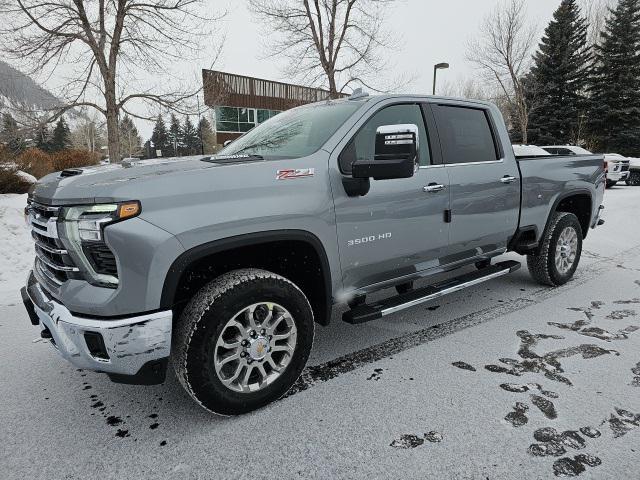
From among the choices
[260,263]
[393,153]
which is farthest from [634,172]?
[260,263]

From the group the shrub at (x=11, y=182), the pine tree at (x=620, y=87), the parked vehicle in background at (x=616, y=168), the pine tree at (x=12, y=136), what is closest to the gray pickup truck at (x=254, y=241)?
the shrub at (x=11, y=182)

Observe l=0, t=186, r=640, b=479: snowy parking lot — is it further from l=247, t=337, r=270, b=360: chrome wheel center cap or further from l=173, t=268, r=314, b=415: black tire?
l=247, t=337, r=270, b=360: chrome wheel center cap

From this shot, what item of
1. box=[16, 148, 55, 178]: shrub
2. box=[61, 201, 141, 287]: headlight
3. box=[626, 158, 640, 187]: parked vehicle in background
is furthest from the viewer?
box=[626, 158, 640, 187]: parked vehicle in background

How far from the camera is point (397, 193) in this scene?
304cm

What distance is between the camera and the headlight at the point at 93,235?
206 cm

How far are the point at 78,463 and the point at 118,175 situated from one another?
4.78ft

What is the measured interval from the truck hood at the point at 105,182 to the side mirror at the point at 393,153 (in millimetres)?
771

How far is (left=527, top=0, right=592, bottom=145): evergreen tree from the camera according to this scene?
3272 cm

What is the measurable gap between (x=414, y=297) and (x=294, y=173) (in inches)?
53.9

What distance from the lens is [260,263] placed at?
2.81 m

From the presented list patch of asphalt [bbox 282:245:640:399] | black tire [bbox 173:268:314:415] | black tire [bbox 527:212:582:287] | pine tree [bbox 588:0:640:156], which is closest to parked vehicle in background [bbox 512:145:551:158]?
black tire [bbox 527:212:582:287]

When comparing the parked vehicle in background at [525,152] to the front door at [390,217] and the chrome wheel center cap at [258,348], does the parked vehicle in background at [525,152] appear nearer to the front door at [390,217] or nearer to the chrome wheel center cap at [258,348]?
the front door at [390,217]

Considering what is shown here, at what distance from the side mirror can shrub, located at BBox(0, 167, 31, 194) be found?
29.7 feet

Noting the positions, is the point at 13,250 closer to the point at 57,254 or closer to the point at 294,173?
the point at 57,254
